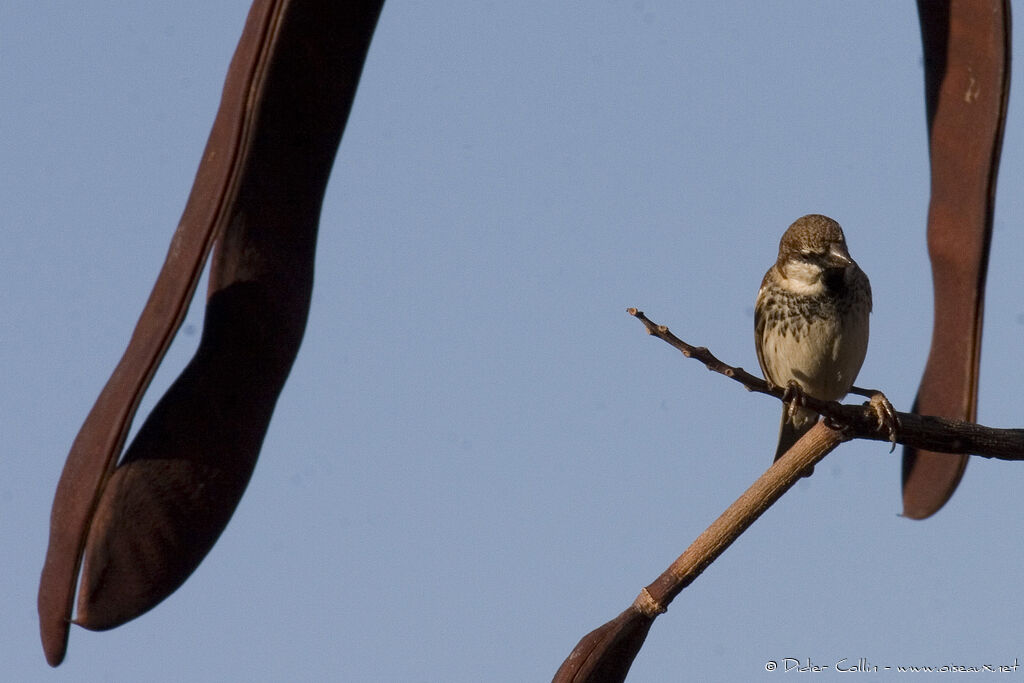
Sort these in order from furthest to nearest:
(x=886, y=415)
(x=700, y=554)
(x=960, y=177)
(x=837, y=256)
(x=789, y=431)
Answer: (x=789, y=431)
(x=837, y=256)
(x=960, y=177)
(x=886, y=415)
(x=700, y=554)

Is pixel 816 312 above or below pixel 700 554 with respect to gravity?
above

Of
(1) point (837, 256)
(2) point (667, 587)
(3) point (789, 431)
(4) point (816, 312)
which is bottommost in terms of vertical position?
(2) point (667, 587)

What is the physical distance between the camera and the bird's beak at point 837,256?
365 centimetres

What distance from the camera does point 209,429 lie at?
224 cm

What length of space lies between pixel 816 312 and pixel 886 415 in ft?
4.77

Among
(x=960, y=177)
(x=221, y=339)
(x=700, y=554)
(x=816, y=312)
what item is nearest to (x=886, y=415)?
(x=700, y=554)

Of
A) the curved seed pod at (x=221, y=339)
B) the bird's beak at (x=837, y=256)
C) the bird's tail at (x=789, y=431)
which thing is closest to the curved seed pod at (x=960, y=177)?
the bird's beak at (x=837, y=256)

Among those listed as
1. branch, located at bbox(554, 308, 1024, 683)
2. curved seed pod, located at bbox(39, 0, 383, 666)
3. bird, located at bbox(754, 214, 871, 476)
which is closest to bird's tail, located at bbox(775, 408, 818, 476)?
bird, located at bbox(754, 214, 871, 476)

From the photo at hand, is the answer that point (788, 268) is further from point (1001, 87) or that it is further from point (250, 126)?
point (250, 126)

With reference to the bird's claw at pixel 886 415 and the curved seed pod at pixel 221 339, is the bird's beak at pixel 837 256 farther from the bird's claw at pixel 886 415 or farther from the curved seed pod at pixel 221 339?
the curved seed pod at pixel 221 339

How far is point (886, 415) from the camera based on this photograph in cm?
226

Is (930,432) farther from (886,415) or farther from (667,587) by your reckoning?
(667,587)

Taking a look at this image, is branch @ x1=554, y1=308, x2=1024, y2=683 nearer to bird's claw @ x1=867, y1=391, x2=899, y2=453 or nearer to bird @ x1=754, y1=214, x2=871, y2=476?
bird's claw @ x1=867, y1=391, x2=899, y2=453

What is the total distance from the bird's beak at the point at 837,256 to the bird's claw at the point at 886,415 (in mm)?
1341
